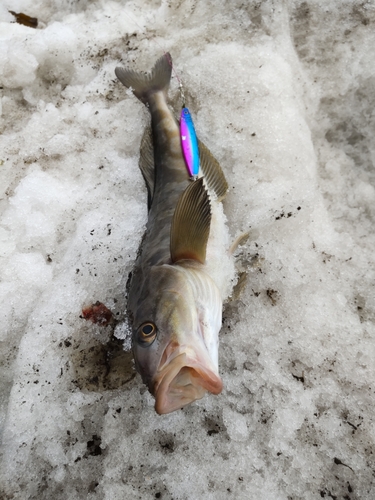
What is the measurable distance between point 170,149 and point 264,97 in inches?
41.9

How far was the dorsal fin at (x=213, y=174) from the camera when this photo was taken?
3154 mm

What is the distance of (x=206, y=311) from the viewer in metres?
2.20

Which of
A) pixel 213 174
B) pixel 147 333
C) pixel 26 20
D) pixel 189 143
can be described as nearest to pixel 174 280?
pixel 147 333

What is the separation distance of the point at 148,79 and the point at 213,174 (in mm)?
1211

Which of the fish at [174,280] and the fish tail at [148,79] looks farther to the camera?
the fish tail at [148,79]

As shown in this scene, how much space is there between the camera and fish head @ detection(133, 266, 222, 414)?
1.90 meters

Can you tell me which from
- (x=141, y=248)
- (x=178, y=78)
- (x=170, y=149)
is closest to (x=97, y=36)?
(x=178, y=78)

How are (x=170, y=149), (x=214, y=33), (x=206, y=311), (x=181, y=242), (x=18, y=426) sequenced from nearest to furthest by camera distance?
(x=206, y=311) → (x=181, y=242) → (x=18, y=426) → (x=170, y=149) → (x=214, y=33)

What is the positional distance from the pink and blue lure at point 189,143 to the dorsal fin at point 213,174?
0.28ft

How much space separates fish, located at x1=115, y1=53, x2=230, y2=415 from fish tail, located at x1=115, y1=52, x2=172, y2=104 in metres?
0.18

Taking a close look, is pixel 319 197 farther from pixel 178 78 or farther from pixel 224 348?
pixel 178 78

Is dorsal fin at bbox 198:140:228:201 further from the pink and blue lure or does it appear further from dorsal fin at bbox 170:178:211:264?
dorsal fin at bbox 170:178:211:264

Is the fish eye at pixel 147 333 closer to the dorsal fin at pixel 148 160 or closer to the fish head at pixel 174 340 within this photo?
the fish head at pixel 174 340

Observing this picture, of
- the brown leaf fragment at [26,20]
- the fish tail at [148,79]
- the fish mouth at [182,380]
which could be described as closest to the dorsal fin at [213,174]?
the fish tail at [148,79]
